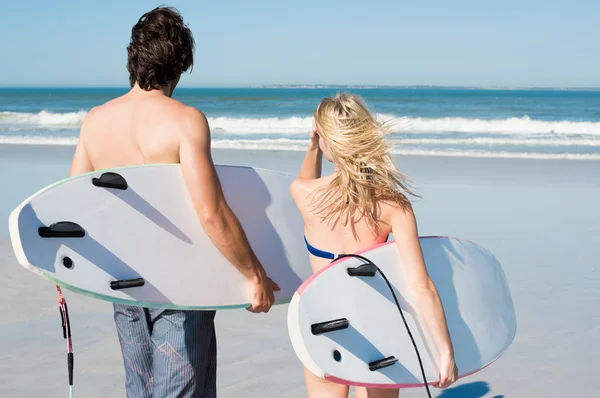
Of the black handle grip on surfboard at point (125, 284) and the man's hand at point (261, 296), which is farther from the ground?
the black handle grip on surfboard at point (125, 284)

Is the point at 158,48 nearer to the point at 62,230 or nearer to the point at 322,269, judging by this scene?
the point at 62,230

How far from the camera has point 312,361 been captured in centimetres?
196

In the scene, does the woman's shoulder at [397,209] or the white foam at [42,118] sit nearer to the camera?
the woman's shoulder at [397,209]

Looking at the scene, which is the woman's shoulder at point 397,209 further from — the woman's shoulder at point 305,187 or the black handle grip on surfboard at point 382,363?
the black handle grip on surfboard at point 382,363

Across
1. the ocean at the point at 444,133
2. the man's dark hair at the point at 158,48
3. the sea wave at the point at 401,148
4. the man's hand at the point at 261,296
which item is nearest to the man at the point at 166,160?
the man's dark hair at the point at 158,48

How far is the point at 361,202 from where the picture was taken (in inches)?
77.4

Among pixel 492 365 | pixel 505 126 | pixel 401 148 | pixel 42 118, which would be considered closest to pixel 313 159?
pixel 492 365

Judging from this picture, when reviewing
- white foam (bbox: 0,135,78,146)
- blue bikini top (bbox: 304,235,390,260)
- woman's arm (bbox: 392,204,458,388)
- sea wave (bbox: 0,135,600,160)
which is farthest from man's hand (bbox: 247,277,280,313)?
white foam (bbox: 0,135,78,146)

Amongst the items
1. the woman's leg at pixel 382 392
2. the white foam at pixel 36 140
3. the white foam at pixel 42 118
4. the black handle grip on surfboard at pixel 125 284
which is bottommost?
the white foam at pixel 42 118

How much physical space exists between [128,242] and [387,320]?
91 cm

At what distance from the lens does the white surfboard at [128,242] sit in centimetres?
218

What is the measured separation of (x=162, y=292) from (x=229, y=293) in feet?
0.77

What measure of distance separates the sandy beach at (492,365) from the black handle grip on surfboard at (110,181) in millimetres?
1425

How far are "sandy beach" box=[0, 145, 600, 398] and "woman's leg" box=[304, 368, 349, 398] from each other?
1.17 m
